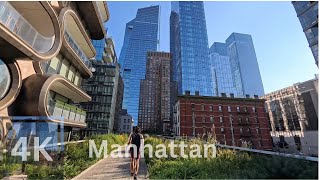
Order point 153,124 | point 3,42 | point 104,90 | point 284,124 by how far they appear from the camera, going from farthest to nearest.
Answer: point 153,124, point 284,124, point 104,90, point 3,42

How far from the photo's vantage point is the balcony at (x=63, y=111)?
580 inches

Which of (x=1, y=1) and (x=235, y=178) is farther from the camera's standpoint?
(x=1, y=1)

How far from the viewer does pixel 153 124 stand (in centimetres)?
14250

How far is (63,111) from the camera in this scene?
1647cm

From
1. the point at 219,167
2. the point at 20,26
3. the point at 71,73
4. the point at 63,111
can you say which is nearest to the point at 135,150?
the point at 219,167

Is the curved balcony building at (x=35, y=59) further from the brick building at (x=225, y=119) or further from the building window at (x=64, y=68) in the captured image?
the brick building at (x=225, y=119)

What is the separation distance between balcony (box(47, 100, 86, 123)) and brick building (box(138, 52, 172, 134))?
376 feet

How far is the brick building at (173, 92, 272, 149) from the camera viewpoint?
156 feet

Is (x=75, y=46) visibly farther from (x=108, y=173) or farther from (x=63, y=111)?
(x=108, y=173)

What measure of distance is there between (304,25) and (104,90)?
180 ft

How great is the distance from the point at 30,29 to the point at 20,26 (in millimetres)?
1064

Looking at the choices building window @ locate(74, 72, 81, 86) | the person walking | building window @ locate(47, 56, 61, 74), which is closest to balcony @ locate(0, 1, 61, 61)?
building window @ locate(47, 56, 61, 74)

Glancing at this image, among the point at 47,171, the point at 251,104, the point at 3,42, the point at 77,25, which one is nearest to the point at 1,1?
the point at 3,42

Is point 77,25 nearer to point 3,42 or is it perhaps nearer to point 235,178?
point 3,42
